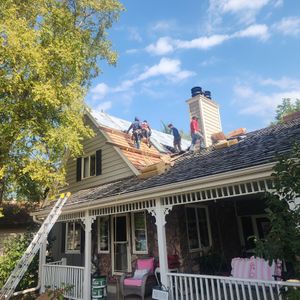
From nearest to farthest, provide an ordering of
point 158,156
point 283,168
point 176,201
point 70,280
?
point 283,168
point 176,201
point 70,280
point 158,156

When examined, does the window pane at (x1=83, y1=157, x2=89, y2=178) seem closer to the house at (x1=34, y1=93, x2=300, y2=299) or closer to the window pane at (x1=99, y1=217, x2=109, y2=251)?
the house at (x1=34, y1=93, x2=300, y2=299)

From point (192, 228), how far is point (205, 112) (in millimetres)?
5952

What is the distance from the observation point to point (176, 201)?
23.2 ft

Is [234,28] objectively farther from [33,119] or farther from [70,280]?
[70,280]

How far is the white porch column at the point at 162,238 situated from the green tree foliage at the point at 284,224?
3.44 meters

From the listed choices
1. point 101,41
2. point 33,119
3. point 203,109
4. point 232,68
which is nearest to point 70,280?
point 33,119

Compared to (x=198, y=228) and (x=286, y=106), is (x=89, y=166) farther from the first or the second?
(x=286, y=106)

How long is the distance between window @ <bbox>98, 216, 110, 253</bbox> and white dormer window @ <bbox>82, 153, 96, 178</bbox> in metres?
2.51

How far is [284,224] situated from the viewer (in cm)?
354

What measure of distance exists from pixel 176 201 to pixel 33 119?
6370 millimetres

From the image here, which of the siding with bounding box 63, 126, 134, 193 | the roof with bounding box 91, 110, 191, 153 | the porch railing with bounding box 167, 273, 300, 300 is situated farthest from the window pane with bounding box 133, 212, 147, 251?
the roof with bounding box 91, 110, 191, 153

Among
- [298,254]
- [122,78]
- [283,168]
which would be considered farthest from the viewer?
[122,78]

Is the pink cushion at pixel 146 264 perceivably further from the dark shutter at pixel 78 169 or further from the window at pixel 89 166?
the dark shutter at pixel 78 169

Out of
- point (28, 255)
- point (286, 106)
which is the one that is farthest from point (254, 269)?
point (286, 106)
